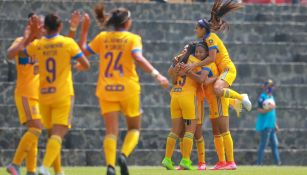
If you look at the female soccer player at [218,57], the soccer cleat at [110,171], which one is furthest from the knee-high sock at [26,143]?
the female soccer player at [218,57]

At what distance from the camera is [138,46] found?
48.3 feet

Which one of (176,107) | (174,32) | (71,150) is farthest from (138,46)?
(174,32)

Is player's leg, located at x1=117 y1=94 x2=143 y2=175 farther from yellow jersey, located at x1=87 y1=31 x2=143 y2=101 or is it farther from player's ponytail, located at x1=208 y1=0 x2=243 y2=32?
player's ponytail, located at x1=208 y1=0 x2=243 y2=32

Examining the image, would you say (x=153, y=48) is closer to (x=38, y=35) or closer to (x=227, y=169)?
(x=227, y=169)

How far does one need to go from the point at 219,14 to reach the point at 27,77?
474 centimetres

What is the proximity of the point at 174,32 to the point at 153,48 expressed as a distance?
3.52ft

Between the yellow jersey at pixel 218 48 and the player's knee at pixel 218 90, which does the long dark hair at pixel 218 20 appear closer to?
the yellow jersey at pixel 218 48

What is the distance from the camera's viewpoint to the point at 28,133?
50.3ft

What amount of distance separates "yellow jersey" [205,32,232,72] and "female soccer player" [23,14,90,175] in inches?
157

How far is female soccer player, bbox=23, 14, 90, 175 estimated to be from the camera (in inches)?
575

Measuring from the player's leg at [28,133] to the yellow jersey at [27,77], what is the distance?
9 centimetres

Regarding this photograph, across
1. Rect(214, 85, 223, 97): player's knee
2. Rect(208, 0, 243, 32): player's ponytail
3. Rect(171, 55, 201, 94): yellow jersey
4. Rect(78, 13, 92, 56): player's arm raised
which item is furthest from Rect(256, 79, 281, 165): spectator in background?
Rect(78, 13, 92, 56): player's arm raised

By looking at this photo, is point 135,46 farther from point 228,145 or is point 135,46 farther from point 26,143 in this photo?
point 228,145

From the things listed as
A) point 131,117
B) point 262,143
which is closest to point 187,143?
point 131,117
